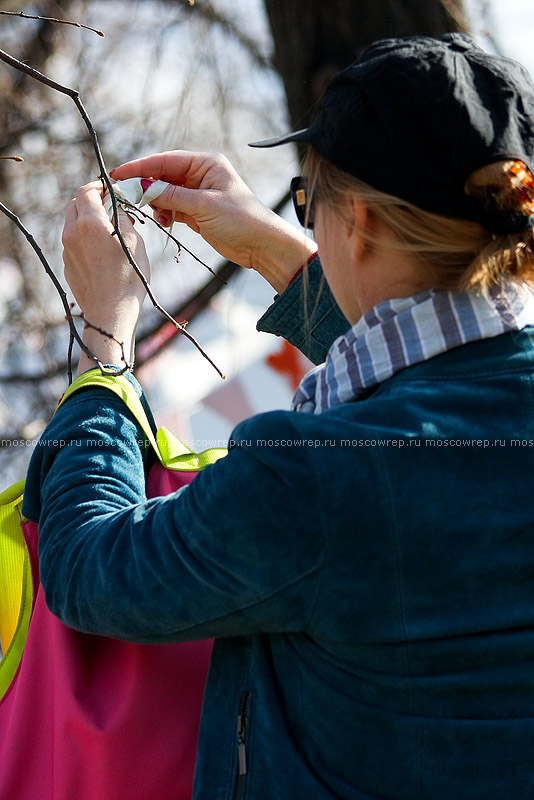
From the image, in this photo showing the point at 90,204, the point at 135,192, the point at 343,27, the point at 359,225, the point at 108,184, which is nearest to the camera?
the point at 359,225

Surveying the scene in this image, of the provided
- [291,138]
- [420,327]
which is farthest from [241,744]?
[291,138]

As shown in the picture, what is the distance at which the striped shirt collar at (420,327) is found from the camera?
0.92 m

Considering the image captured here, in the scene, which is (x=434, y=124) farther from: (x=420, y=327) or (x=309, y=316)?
(x=309, y=316)

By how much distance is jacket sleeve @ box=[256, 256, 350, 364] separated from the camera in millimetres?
1433

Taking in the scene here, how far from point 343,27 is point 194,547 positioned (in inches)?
100

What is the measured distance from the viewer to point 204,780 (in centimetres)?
93

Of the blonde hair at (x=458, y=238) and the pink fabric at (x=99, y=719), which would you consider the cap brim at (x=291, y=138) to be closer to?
the blonde hair at (x=458, y=238)

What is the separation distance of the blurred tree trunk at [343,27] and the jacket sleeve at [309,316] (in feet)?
5.35

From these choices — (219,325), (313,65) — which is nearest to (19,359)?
(219,325)

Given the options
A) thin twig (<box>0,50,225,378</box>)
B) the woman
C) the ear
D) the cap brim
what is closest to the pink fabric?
the woman

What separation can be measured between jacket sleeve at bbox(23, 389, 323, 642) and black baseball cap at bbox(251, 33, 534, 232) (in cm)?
27

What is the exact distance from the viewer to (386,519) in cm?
84

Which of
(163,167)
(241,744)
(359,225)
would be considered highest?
(163,167)

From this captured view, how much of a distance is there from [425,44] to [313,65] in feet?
7.06
